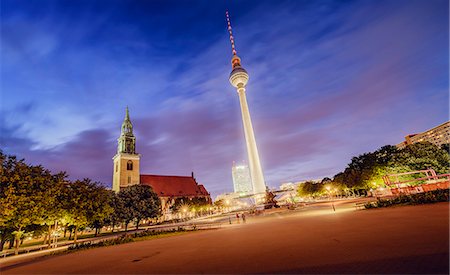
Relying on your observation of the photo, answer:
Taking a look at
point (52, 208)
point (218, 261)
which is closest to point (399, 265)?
point (218, 261)

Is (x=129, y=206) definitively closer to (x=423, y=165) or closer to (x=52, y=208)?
(x=52, y=208)

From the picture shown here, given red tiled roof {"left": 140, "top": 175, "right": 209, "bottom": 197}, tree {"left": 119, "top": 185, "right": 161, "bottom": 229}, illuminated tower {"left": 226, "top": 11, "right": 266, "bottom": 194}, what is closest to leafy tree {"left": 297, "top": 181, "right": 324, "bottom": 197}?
illuminated tower {"left": 226, "top": 11, "right": 266, "bottom": 194}

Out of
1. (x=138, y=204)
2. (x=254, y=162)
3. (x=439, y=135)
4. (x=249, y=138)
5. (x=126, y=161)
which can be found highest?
(x=249, y=138)

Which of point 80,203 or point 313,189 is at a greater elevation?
point 313,189

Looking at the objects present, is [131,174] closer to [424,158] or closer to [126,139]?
[126,139]

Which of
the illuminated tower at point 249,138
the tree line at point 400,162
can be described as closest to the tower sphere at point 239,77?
the illuminated tower at point 249,138

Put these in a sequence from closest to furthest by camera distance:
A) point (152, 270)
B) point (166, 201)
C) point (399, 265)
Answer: point (399, 265) → point (152, 270) → point (166, 201)

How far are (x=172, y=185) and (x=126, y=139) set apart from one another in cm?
3010

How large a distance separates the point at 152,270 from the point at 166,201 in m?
82.7

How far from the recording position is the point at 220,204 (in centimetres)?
11519

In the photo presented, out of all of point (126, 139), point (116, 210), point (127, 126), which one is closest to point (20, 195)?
point (116, 210)

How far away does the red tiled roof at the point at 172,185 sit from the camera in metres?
91.1

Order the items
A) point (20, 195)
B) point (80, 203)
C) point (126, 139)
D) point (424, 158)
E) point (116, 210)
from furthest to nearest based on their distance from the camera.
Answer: point (126, 139)
point (424, 158)
point (116, 210)
point (80, 203)
point (20, 195)

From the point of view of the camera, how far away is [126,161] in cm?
7638
